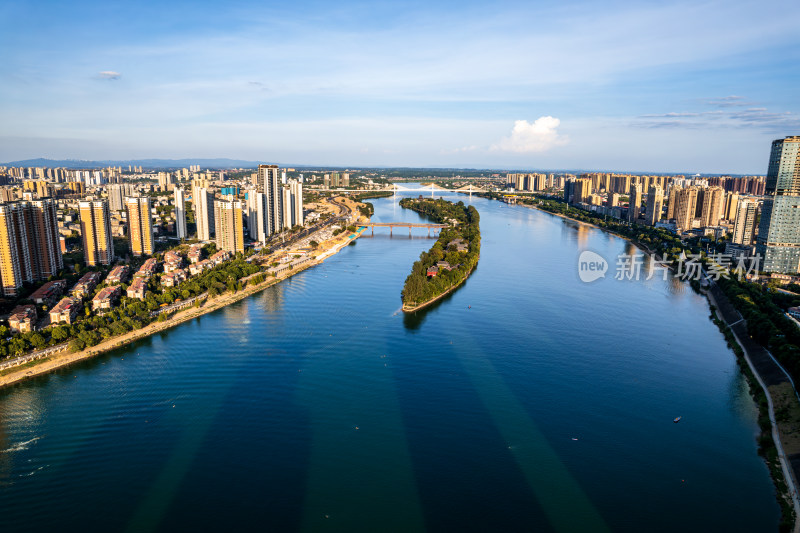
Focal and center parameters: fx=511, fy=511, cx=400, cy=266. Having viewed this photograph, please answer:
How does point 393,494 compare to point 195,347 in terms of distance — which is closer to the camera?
point 393,494

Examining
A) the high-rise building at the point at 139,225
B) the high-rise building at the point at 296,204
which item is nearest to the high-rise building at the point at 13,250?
the high-rise building at the point at 139,225

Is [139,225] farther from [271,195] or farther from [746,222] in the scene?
[746,222]

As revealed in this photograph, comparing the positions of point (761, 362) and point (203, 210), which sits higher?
point (203, 210)

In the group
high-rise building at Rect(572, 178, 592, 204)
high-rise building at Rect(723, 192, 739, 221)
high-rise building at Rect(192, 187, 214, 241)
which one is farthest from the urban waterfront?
high-rise building at Rect(572, 178, 592, 204)

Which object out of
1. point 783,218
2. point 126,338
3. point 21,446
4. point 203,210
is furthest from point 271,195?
point 783,218

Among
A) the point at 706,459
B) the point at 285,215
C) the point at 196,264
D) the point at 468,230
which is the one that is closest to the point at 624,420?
the point at 706,459

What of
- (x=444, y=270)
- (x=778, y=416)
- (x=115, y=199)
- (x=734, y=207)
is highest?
(x=734, y=207)

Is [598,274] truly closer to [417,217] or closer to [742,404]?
[742,404]
